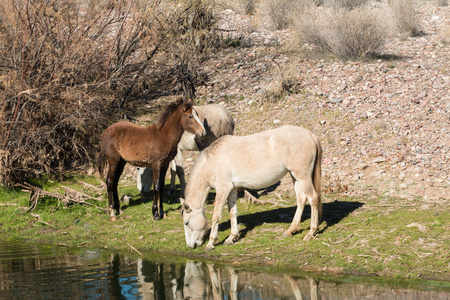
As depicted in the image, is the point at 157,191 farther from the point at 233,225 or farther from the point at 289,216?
the point at 289,216

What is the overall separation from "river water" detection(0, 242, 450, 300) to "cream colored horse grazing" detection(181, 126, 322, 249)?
81cm

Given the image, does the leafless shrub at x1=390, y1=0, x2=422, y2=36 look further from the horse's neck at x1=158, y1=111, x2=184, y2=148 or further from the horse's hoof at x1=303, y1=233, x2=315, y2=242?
the horse's hoof at x1=303, y1=233, x2=315, y2=242

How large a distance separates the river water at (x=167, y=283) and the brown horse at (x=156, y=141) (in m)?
2.12

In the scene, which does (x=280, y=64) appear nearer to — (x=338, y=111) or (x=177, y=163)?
(x=338, y=111)

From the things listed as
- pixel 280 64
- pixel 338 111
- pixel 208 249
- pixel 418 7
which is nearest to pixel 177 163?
pixel 208 249

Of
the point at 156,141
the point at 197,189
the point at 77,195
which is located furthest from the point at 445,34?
the point at 77,195

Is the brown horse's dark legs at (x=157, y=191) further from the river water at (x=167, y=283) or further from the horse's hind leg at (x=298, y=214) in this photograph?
the horse's hind leg at (x=298, y=214)

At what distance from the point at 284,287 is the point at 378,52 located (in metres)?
13.1

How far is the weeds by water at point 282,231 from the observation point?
23.1 ft

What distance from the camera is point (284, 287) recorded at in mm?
6387

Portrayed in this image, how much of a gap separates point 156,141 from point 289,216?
2832mm

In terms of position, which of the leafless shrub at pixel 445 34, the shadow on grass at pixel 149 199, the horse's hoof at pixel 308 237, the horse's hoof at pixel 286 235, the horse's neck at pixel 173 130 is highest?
the leafless shrub at pixel 445 34

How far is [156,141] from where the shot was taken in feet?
32.7

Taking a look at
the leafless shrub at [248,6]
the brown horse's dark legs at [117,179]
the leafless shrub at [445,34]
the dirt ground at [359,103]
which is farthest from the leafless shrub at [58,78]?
the leafless shrub at [445,34]
